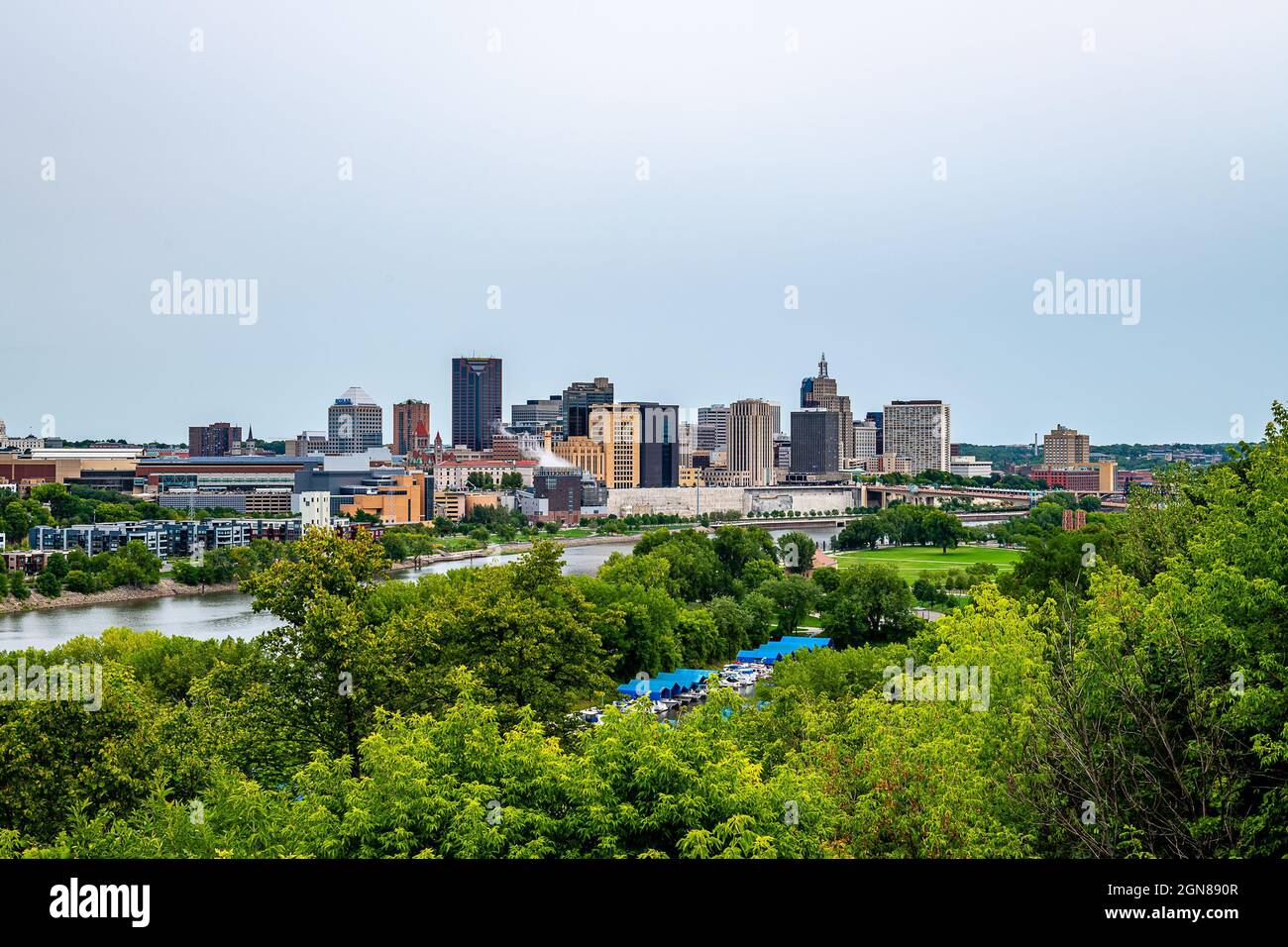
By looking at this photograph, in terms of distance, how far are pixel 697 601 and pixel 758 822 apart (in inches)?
957

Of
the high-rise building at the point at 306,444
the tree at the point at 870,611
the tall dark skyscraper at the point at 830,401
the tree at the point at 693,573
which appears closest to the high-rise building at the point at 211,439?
the high-rise building at the point at 306,444

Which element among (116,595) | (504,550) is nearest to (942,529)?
(504,550)

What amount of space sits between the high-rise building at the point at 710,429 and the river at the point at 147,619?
92.7 meters

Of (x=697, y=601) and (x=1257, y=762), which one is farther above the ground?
(x=1257, y=762)

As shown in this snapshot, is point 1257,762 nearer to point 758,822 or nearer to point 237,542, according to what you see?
point 758,822

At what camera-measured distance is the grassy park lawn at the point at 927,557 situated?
141ft

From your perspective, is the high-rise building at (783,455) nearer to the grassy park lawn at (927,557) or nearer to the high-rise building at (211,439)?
the high-rise building at (211,439)

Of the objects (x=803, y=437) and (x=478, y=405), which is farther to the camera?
(x=478, y=405)

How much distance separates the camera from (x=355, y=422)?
106 metres

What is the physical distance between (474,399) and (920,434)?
4522 cm

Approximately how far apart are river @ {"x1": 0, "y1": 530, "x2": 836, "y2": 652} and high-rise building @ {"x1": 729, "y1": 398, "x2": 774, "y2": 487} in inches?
2959

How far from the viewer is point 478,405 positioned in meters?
116

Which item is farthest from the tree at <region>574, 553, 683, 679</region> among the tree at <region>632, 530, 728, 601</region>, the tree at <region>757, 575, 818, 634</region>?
the tree at <region>632, 530, 728, 601</region>
